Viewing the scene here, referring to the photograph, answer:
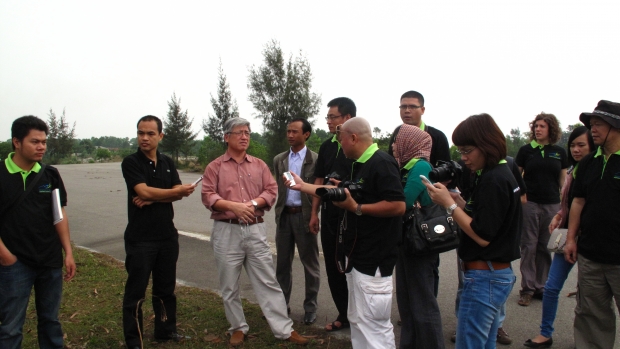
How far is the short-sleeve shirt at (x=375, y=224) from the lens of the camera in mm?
3248

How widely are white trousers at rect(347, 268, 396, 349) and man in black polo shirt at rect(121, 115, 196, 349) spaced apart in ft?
6.33

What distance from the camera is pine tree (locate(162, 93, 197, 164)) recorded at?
127ft

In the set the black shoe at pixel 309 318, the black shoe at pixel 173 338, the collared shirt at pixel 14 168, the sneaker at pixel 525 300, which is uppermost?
the collared shirt at pixel 14 168

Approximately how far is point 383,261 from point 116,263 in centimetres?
553

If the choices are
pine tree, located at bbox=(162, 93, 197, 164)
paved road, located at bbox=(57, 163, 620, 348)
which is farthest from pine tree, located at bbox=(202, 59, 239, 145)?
paved road, located at bbox=(57, 163, 620, 348)

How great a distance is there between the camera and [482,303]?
2863mm

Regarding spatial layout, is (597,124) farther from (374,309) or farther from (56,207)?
(56,207)

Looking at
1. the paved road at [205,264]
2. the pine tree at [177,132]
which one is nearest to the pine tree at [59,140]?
the pine tree at [177,132]

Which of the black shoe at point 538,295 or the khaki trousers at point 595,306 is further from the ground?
the khaki trousers at point 595,306

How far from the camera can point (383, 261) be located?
327 cm

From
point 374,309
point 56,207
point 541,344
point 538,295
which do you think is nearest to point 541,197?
point 538,295

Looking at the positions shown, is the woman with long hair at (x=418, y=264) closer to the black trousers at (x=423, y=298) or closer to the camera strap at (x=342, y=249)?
the black trousers at (x=423, y=298)

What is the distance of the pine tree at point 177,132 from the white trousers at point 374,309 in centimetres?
3715

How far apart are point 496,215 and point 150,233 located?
9.84ft
